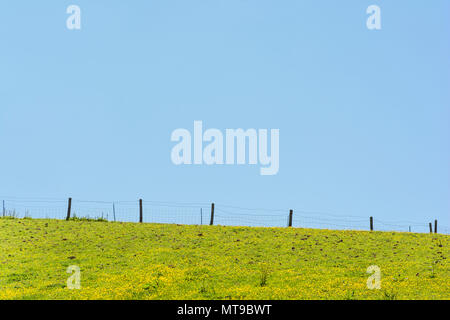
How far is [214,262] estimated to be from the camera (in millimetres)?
25328

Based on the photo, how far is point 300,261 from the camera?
25.8 meters

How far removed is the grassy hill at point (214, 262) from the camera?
1947cm

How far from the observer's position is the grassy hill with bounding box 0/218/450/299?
1947 centimetres
